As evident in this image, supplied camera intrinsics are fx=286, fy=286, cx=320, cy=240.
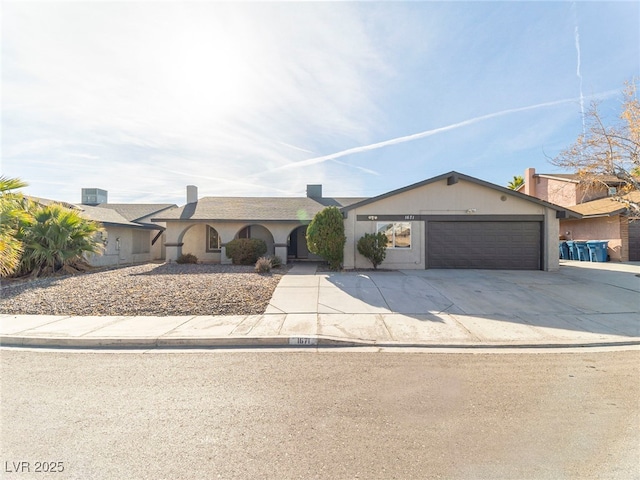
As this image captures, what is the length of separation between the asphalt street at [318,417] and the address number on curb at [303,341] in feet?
2.08

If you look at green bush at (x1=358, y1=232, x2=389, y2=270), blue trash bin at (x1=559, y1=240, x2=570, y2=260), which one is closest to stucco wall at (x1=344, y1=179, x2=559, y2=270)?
green bush at (x1=358, y1=232, x2=389, y2=270)

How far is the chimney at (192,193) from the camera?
21047mm

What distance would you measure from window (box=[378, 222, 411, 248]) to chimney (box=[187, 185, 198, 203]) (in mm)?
14300

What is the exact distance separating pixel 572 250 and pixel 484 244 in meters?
9.83

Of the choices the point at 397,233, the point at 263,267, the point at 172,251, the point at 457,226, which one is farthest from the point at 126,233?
the point at 457,226

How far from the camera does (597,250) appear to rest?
671 inches

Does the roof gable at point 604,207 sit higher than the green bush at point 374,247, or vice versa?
the roof gable at point 604,207

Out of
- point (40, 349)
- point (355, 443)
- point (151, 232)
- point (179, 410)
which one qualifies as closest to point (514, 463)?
point (355, 443)

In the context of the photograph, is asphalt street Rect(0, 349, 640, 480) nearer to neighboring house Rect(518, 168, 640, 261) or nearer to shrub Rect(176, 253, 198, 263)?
shrub Rect(176, 253, 198, 263)

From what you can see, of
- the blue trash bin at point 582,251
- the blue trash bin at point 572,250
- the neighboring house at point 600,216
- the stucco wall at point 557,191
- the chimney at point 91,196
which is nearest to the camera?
the neighboring house at point 600,216

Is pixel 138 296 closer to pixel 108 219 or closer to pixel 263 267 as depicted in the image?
pixel 263 267

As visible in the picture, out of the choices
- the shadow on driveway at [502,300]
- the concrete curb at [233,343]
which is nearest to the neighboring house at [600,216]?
the shadow on driveway at [502,300]

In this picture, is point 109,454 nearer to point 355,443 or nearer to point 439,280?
point 355,443

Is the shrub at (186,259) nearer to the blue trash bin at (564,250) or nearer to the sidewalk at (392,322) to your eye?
the sidewalk at (392,322)
